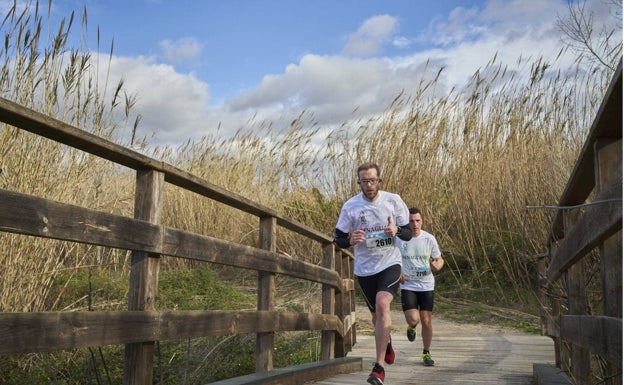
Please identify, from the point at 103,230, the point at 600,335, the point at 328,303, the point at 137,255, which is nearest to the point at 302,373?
the point at 328,303

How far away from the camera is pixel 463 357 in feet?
26.3

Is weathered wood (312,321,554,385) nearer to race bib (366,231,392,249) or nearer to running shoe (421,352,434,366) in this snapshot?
running shoe (421,352,434,366)

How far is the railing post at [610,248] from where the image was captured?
2947 millimetres

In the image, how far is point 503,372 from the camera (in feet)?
22.2

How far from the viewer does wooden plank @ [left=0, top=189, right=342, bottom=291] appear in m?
2.68

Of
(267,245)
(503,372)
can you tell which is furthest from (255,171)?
(267,245)

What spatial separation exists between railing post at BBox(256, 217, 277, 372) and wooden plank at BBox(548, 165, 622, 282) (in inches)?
78.6

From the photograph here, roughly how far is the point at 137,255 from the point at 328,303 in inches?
147

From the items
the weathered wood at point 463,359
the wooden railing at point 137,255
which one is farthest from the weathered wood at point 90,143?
the weathered wood at point 463,359

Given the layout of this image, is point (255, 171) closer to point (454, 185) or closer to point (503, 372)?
point (454, 185)

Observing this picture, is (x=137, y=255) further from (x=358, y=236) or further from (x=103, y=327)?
(x=358, y=236)

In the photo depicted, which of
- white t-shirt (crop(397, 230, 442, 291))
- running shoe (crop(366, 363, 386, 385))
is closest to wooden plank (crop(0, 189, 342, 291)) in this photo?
running shoe (crop(366, 363, 386, 385))

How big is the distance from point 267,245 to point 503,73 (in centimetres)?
888

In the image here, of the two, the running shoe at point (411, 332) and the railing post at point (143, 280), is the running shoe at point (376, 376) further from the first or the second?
the running shoe at point (411, 332)
